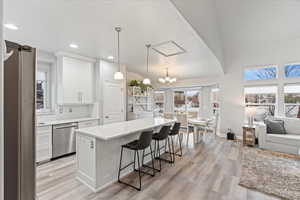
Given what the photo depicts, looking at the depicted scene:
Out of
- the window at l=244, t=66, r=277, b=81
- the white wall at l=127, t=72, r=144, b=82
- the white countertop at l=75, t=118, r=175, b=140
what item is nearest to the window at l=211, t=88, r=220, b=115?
the window at l=244, t=66, r=277, b=81

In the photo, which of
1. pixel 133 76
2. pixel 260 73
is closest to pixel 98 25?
pixel 133 76

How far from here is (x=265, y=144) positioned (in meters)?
3.98

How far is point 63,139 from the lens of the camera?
3447 millimetres

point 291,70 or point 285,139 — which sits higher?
point 291,70

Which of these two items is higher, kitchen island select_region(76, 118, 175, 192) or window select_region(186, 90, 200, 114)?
window select_region(186, 90, 200, 114)

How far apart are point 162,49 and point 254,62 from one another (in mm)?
3530

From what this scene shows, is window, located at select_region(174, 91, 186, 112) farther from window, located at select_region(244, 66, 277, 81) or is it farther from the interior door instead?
the interior door

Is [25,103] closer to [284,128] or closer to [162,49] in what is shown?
[162,49]

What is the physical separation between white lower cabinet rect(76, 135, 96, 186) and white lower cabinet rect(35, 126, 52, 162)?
131 centimetres

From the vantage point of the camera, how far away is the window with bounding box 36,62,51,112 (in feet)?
12.5

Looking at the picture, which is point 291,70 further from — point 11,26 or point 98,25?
point 11,26

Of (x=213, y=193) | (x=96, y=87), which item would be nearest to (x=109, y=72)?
(x=96, y=87)

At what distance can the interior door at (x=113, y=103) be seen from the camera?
14.6 feet

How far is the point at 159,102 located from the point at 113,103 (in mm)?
4026
